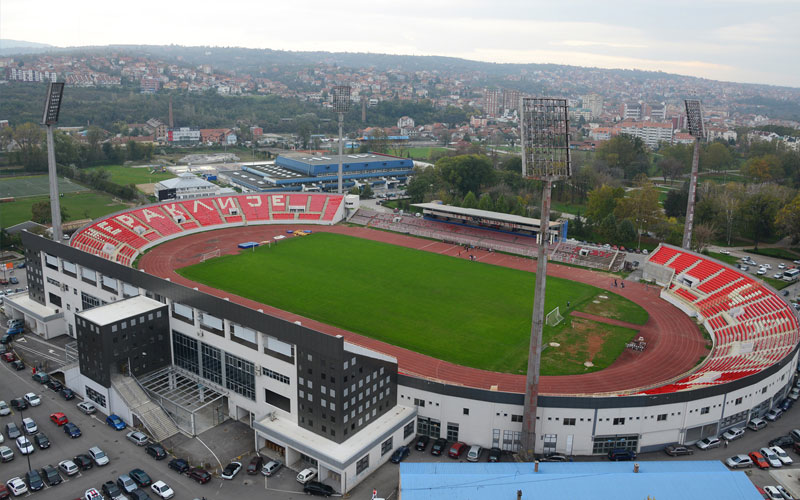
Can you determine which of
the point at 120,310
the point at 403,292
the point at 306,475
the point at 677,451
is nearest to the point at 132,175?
the point at 403,292

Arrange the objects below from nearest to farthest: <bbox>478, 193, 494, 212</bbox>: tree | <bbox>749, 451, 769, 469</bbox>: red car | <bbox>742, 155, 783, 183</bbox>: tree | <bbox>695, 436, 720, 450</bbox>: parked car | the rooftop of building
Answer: <bbox>749, 451, 769, 469</bbox>: red car < <bbox>695, 436, 720, 450</bbox>: parked car < the rooftop of building < <bbox>478, 193, 494, 212</bbox>: tree < <bbox>742, 155, 783, 183</bbox>: tree

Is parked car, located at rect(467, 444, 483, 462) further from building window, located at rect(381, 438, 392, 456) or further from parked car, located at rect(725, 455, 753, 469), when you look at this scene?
parked car, located at rect(725, 455, 753, 469)

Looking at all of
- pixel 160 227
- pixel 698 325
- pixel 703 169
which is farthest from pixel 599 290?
pixel 703 169

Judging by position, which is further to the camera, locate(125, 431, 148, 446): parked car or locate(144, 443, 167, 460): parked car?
locate(125, 431, 148, 446): parked car

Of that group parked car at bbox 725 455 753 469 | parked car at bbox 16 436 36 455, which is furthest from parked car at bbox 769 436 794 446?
parked car at bbox 16 436 36 455

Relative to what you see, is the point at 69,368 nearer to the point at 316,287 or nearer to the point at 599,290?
the point at 316,287

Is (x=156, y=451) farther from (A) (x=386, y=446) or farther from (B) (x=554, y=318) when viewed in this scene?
(B) (x=554, y=318)

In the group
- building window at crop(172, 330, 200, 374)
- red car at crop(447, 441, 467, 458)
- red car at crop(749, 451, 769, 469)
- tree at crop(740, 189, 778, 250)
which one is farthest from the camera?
tree at crop(740, 189, 778, 250)
